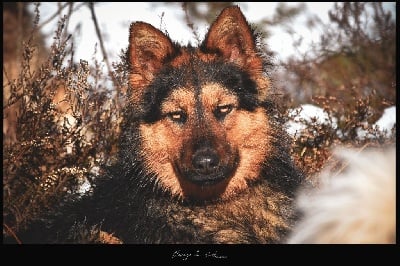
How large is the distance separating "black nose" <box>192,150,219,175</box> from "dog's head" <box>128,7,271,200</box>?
0.14 m

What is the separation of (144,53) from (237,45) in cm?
92

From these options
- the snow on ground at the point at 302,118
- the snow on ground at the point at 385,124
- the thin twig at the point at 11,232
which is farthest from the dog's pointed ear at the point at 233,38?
the thin twig at the point at 11,232

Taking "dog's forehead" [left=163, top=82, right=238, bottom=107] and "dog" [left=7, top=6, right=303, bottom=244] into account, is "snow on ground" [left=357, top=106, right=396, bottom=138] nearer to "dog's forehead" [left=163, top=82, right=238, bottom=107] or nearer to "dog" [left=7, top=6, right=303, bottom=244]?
"dog" [left=7, top=6, right=303, bottom=244]

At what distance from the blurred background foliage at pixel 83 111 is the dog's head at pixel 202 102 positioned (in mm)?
413

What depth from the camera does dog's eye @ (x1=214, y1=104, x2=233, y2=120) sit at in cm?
439

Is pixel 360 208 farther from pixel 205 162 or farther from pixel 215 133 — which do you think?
pixel 215 133

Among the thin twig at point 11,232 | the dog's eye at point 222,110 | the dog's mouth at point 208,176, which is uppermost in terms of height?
the dog's eye at point 222,110

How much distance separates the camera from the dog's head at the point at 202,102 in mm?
4359

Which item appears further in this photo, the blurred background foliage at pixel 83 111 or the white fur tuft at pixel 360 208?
the blurred background foliage at pixel 83 111

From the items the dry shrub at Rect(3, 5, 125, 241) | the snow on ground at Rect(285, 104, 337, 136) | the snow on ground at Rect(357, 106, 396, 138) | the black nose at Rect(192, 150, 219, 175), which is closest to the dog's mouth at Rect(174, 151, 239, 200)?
the black nose at Rect(192, 150, 219, 175)

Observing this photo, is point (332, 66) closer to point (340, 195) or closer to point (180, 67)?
point (180, 67)

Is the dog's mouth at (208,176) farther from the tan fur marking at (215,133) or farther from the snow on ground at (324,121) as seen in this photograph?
the snow on ground at (324,121)
